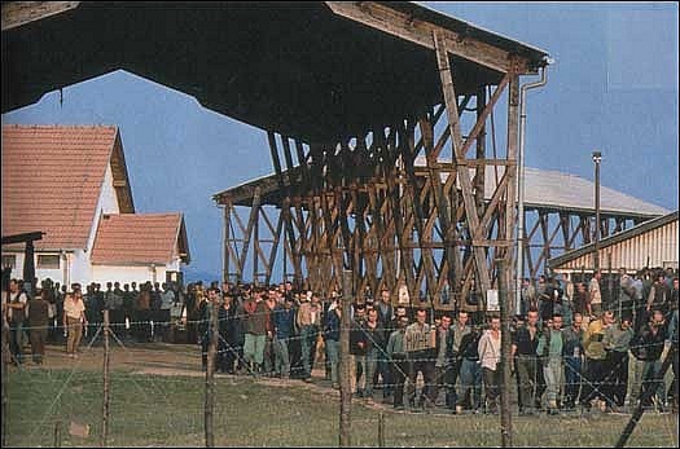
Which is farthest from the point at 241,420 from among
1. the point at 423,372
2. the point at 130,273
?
the point at 130,273

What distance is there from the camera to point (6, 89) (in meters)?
22.4

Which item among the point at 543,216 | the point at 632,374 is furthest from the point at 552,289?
the point at 543,216

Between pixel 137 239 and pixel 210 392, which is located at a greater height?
pixel 137 239

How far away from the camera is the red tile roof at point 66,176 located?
37531mm

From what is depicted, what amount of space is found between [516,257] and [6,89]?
9053 mm

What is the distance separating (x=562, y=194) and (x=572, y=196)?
325 mm

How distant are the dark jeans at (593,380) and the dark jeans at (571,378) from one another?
0.40 ft

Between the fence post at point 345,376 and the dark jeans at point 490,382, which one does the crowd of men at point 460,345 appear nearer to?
the dark jeans at point 490,382

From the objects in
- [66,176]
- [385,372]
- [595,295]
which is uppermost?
[66,176]

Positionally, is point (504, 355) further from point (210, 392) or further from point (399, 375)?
point (399, 375)

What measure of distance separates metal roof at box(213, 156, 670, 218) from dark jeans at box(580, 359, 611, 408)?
62.6 ft

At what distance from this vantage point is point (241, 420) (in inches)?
738

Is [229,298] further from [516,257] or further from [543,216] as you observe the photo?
[543,216]

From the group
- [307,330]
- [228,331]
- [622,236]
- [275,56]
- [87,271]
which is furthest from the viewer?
[87,271]
